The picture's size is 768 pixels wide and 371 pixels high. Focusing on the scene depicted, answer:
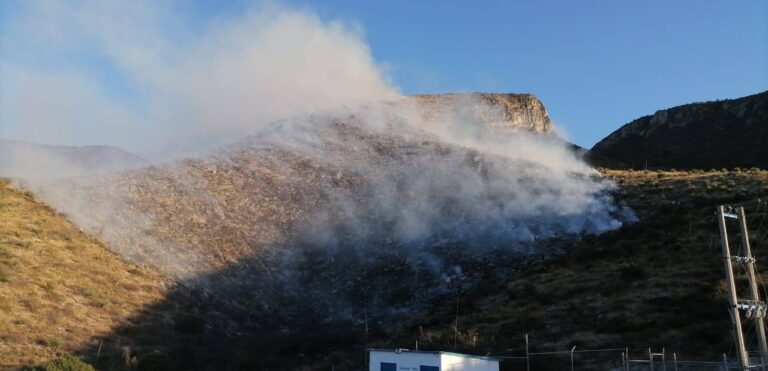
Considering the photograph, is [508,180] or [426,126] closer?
[508,180]

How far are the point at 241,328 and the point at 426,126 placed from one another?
175ft

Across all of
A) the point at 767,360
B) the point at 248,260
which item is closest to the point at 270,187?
the point at 248,260

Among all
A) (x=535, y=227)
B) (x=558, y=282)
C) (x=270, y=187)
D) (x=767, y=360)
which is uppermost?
(x=270, y=187)

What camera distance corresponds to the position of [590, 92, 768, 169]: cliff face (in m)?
81.4

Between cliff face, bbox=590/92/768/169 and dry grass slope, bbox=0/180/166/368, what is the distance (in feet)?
224

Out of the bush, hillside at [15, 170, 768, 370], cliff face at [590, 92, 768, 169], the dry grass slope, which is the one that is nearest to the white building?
hillside at [15, 170, 768, 370]

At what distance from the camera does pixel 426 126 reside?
88812 millimetres

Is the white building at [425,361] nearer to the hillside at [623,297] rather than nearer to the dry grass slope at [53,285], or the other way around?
the hillside at [623,297]

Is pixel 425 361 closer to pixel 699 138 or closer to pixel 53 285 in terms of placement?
pixel 53 285

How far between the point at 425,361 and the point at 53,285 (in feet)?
81.3

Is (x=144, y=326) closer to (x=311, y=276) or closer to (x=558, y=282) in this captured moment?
(x=311, y=276)

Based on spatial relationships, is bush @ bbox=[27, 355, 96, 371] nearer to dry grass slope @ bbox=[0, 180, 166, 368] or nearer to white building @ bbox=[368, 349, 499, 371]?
dry grass slope @ bbox=[0, 180, 166, 368]

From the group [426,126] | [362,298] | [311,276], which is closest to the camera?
[362,298]


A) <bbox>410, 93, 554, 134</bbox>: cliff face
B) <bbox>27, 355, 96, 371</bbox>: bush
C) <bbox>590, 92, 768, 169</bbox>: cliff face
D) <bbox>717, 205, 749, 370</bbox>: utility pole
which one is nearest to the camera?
<bbox>717, 205, 749, 370</bbox>: utility pole
